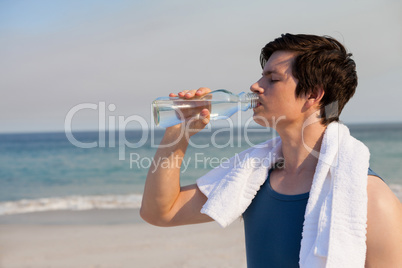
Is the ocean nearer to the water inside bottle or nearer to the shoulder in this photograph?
the water inside bottle

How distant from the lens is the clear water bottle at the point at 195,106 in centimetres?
215

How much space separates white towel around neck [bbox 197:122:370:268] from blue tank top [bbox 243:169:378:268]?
71mm

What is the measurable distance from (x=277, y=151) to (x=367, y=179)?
55 cm

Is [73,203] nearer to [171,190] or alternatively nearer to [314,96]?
[171,190]

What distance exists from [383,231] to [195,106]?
106 centimetres

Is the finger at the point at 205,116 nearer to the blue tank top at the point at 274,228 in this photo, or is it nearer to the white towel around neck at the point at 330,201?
the white towel around neck at the point at 330,201

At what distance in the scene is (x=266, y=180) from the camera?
200cm

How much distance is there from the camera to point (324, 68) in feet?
6.16

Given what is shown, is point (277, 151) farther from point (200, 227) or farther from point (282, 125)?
point (200, 227)

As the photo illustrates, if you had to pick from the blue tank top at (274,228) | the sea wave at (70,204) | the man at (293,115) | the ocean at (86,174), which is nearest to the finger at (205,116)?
the man at (293,115)

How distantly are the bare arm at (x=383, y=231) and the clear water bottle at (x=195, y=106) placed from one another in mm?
783

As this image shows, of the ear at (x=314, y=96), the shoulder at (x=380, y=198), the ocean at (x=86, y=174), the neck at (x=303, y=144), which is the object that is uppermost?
the ear at (x=314, y=96)

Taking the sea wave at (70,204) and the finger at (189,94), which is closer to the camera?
the finger at (189,94)

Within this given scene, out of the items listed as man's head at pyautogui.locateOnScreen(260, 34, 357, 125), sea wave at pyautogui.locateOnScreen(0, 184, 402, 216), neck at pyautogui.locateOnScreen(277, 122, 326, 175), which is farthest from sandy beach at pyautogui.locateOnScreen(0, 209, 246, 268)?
man's head at pyautogui.locateOnScreen(260, 34, 357, 125)
